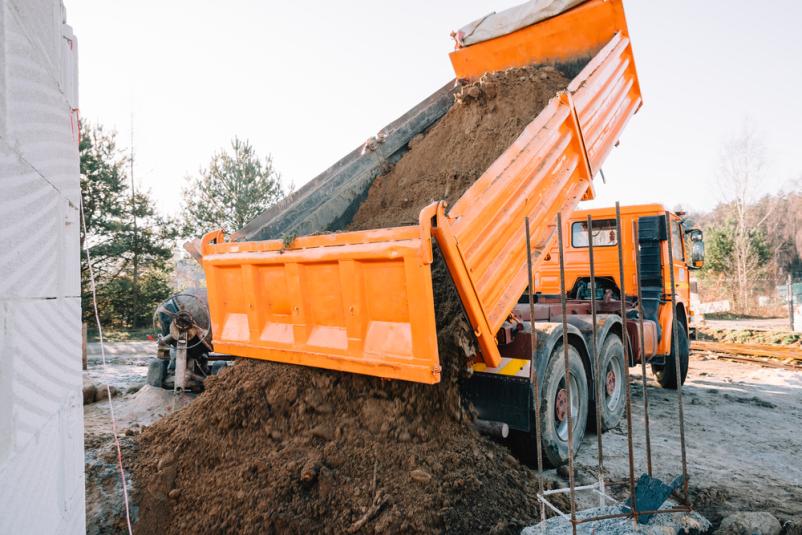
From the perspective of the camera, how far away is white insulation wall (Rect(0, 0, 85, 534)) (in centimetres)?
131

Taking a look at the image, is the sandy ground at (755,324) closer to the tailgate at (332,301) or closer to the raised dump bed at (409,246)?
the raised dump bed at (409,246)

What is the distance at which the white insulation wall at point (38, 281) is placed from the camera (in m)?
1.31

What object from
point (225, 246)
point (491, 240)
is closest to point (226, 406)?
point (225, 246)

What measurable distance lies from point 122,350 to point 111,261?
4842 millimetres

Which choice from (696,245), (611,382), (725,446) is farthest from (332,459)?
(696,245)

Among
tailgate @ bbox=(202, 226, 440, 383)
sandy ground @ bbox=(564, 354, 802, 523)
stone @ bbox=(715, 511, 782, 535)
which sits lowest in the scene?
sandy ground @ bbox=(564, 354, 802, 523)

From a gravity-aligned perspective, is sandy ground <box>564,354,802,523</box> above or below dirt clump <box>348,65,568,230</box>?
below

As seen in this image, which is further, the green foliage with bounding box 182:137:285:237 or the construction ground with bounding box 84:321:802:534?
the green foliage with bounding box 182:137:285:237

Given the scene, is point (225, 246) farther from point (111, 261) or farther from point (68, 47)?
point (111, 261)

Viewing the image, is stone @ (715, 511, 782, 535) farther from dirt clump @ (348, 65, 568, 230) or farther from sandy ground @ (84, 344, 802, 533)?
dirt clump @ (348, 65, 568, 230)

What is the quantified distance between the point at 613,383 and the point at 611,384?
0.06m

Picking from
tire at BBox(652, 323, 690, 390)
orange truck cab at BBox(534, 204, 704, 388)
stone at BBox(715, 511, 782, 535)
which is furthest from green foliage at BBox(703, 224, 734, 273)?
stone at BBox(715, 511, 782, 535)

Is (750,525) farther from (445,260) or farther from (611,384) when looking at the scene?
(611,384)

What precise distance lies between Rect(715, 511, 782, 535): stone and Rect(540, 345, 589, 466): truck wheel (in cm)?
120
